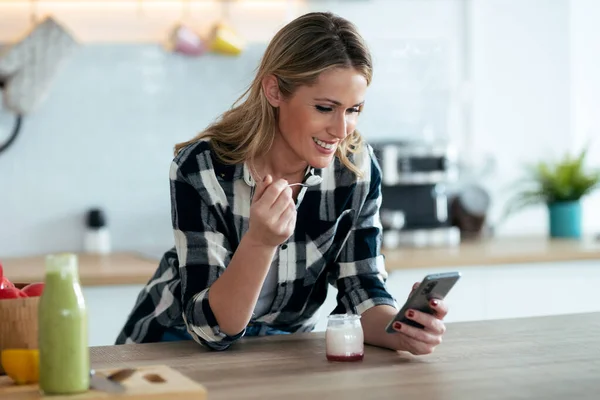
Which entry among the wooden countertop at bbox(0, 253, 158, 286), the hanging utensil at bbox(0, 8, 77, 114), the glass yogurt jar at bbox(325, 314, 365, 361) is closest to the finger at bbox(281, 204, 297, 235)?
the glass yogurt jar at bbox(325, 314, 365, 361)

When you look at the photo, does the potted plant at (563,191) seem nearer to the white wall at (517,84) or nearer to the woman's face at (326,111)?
the white wall at (517,84)

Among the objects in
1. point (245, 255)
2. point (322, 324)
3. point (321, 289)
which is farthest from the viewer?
point (322, 324)

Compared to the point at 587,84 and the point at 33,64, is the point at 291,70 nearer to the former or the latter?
the point at 33,64

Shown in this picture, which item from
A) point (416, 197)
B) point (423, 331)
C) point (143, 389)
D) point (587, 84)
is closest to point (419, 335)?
point (423, 331)

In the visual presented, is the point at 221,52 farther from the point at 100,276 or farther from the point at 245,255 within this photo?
the point at 245,255

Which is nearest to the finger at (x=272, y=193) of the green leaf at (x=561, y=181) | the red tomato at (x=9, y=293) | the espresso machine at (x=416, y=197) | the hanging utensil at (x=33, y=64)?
the red tomato at (x=9, y=293)

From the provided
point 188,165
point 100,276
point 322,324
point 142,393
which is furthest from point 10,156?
point 142,393

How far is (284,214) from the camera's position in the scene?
1624mm

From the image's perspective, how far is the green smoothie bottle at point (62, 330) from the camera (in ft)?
4.27

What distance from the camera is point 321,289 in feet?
6.77

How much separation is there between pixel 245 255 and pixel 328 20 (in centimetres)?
53

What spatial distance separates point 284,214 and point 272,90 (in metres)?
0.39

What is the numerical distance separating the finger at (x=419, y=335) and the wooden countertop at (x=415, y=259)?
56.8 inches

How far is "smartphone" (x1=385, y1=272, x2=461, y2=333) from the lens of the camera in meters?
1.62
